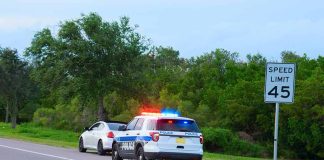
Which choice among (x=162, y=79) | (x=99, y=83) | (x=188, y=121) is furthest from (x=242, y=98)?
(x=188, y=121)

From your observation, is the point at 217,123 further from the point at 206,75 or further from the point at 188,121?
the point at 188,121

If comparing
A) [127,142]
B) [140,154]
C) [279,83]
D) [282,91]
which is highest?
[279,83]

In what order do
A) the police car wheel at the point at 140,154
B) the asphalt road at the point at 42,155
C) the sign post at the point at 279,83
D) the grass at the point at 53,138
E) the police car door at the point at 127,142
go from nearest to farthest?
the sign post at the point at 279,83, the police car wheel at the point at 140,154, the police car door at the point at 127,142, the asphalt road at the point at 42,155, the grass at the point at 53,138

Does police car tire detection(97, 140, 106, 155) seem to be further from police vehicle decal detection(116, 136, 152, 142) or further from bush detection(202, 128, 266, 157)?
bush detection(202, 128, 266, 157)

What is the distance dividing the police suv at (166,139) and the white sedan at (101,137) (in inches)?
261

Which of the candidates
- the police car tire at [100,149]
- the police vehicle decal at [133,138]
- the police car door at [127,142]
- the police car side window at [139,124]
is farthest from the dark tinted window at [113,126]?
the police car side window at [139,124]

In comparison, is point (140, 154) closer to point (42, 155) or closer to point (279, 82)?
point (42, 155)

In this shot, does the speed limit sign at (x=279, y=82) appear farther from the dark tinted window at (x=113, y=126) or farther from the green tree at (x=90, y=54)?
the green tree at (x=90, y=54)

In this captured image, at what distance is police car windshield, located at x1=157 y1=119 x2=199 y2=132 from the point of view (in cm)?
1926

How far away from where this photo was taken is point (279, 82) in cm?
1448

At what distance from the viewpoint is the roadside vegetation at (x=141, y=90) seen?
39.2m

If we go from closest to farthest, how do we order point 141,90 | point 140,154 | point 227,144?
point 140,154 → point 141,90 → point 227,144

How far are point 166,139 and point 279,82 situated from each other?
556 cm

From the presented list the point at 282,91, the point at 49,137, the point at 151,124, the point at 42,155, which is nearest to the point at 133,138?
the point at 151,124
